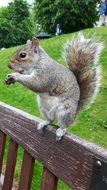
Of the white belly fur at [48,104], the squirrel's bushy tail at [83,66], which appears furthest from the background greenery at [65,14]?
the white belly fur at [48,104]

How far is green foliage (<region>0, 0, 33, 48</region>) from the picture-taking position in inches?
1179

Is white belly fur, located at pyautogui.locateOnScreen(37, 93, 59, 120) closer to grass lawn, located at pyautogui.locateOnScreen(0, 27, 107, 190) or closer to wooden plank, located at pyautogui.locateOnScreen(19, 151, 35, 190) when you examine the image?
wooden plank, located at pyautogui.locateOnScreen(19, 151, 35, 190)

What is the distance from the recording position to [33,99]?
20.3 feet

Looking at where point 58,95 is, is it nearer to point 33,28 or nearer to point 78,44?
point 78,44

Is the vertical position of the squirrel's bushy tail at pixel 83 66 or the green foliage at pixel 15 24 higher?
the green foliage at pixel 15 24

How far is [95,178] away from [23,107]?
4457 millimetres

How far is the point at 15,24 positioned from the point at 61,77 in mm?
29473

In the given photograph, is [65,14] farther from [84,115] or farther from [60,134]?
[60,134]

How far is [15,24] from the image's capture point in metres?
31.2

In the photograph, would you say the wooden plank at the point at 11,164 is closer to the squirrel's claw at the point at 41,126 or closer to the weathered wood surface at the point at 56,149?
the weathered wood surface at the point at 56,149

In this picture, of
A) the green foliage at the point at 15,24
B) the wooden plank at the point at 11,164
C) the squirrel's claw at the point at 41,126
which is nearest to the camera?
the squirrel's claw at the point at 41,126

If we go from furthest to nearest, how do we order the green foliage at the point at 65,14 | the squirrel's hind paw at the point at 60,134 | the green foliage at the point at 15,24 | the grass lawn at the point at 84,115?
1. the green foliage at the point at 15,24
2. the green foliage at the point at 65,14
3. the grass lawn at the point at 84,115
4. the squirrel's hind paw at the point at 60,134

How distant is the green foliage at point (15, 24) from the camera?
2994 cm

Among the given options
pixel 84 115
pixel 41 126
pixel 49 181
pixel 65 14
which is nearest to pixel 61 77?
pixel 41 126
